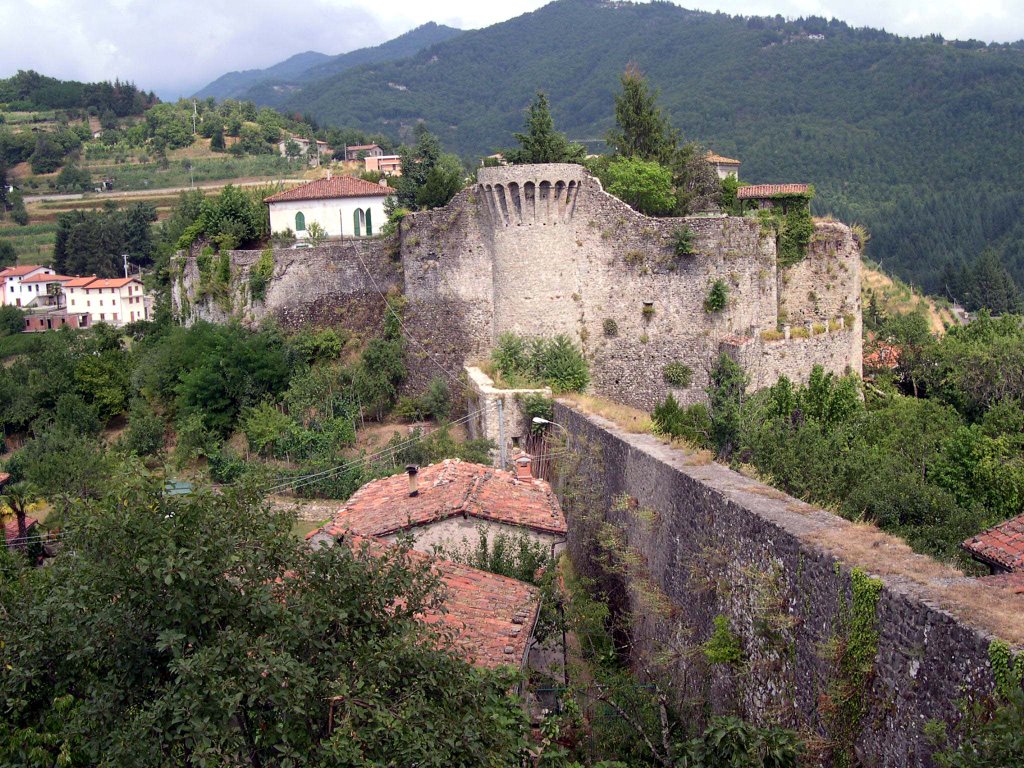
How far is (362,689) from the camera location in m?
6.72

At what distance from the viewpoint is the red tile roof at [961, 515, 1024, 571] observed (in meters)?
11.8

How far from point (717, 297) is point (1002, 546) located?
1336cm

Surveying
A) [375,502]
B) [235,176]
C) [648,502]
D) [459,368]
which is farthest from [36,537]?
[235,176]

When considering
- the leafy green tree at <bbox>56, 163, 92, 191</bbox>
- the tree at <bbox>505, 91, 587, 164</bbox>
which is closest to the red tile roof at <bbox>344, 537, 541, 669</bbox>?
the tree at <bbox>505, 91, 587, 164</bbox>

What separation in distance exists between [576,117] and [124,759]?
15840 cm

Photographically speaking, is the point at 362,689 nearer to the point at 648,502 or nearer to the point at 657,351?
the point at 648,502

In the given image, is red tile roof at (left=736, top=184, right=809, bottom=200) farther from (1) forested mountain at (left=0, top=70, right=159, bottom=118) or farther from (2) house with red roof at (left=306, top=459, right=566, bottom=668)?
(1) forested mountain at (left=0, top=70, right=159, bottom=118)

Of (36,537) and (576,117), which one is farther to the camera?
(576,117)

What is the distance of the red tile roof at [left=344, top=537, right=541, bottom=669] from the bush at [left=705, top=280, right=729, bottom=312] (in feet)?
44.9

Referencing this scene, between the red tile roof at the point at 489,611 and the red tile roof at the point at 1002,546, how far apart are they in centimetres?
506

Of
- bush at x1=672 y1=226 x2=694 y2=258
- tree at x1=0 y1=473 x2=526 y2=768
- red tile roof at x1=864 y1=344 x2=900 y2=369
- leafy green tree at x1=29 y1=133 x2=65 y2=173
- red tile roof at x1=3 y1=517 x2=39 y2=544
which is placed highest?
leafy green tree at x1=29 y1=133 x2=65 y2=173

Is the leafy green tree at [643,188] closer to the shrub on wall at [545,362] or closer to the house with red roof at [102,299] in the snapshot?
the shrub on wall at [545,362]

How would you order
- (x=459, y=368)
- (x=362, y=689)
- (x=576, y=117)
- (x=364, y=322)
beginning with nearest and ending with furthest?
1. (x=362, y=689)
2. (x=459, y=368)
3. (x=364, y=322)
4. (x=576, y=117)

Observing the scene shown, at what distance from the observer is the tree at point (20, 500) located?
2708 centimetres
